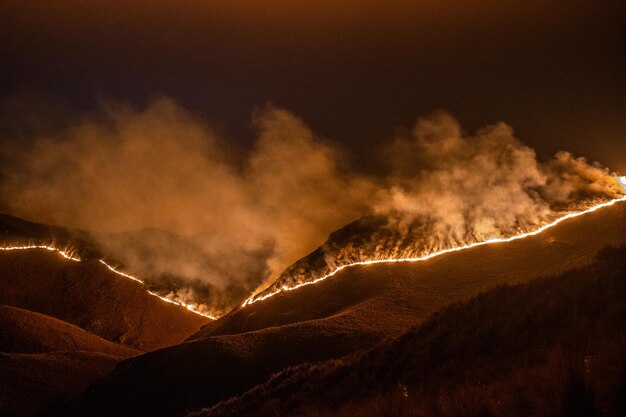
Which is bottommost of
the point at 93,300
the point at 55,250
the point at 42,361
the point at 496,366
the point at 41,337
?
the point at 496,366

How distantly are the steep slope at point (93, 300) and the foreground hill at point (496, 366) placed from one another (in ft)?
102

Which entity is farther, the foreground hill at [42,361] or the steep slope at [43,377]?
the foreground hill at [42,361]

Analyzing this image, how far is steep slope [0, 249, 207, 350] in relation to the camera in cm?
4444

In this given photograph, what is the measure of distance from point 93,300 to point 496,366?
153ft

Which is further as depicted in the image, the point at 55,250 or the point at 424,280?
the point at 55,250

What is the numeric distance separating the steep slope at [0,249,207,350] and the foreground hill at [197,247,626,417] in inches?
1228

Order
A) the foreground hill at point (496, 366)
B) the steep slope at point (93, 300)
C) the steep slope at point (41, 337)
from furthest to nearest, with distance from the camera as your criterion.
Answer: the steep slope at point (93, 300), the steep slope at point (41, 337), the foreground hill at point (496, 366)

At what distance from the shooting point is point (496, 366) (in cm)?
998

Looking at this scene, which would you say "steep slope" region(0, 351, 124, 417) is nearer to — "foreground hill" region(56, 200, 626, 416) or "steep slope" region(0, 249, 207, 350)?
"foreground hill" region(56, 200, 626, 416)

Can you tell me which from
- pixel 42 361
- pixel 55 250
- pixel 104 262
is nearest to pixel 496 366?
pixel 42 361

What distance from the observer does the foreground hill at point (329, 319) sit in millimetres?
21625

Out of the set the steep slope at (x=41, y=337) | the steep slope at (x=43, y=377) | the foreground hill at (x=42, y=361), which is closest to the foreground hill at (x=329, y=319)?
the steep slope at (x=43, y=377)

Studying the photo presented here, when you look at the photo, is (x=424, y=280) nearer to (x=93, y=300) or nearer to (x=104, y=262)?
(x=93, y=300)

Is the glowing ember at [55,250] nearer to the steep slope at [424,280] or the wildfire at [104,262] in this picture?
the wildfire at [104,262]
